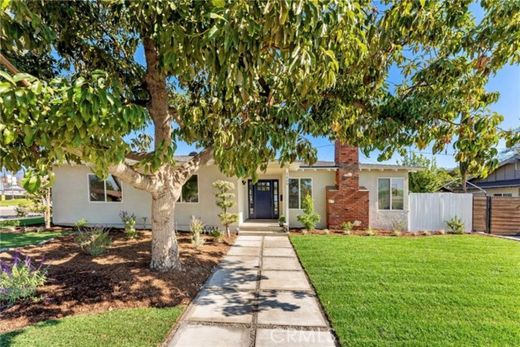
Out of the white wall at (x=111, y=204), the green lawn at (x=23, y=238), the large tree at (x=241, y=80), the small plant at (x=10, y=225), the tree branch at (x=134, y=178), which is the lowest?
the green lawn at (x=23, y=238)

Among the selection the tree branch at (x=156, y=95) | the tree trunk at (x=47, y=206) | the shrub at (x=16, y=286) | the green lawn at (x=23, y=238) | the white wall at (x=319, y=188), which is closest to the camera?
the shrub at (x=16, y=286)

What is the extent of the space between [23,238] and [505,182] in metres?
28.4

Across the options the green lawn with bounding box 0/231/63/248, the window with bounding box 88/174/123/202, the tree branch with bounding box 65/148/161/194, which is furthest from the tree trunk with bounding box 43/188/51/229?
the tree branch with bounding box 65/148/161/194

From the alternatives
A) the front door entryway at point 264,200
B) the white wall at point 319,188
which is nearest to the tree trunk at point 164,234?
the white wall at point 319,188

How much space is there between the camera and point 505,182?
19.7 metres

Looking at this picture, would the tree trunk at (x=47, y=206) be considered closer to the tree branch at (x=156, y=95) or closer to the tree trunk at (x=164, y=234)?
the tree trunk at (x=164, y=234)

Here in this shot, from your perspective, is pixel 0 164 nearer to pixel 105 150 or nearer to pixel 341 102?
pixel 105 150

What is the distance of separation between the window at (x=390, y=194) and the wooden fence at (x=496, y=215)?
3.16 meters

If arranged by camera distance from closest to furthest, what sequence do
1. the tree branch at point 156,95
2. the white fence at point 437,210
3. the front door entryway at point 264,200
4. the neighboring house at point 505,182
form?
the tree branch at point 156,95
the white fence at point 437,210
the front door entryway at point 264,200
the neighboring house at point 505,182

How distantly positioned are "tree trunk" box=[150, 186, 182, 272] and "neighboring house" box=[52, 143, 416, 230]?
5.28 metres

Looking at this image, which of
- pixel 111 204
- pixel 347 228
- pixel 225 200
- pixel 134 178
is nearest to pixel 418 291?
pixel 134 178

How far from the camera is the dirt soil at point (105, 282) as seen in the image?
4.21 meters

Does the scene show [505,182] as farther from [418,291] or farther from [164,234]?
[164,234]

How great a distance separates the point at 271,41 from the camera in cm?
259
